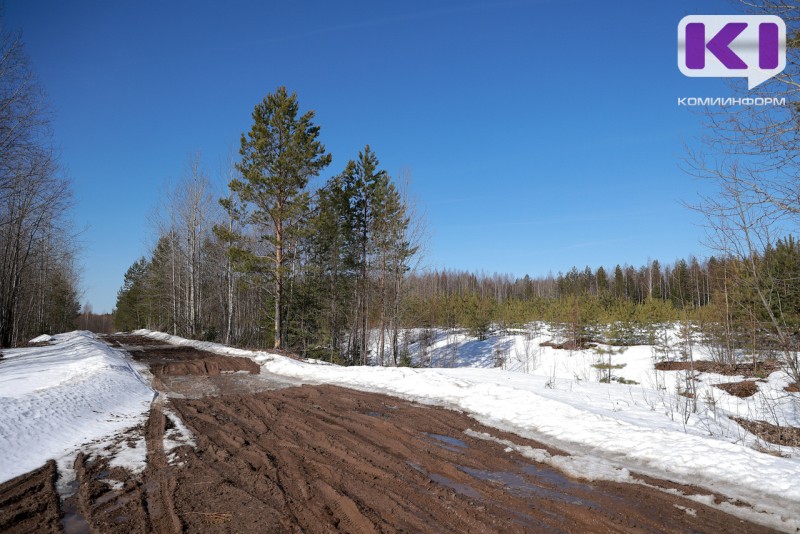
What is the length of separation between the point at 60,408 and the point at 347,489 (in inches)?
239

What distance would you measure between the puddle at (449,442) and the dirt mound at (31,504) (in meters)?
4.41

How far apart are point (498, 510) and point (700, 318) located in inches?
875

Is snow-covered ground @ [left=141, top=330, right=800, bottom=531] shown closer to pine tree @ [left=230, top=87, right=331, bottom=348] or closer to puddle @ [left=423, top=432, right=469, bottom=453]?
puddle @ [left=423, top=432, right=469, bottom=453]

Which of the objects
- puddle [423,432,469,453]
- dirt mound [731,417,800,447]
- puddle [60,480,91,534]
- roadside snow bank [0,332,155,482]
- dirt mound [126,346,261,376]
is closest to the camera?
puddle [60,480,91,534]

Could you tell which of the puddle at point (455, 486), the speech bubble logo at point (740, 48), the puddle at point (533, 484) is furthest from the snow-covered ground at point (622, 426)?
the speech bubble logo at point (740, 48)

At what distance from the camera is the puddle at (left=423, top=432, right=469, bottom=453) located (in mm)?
5906

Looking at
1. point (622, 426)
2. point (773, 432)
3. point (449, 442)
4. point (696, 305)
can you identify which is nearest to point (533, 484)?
point (449, 442)

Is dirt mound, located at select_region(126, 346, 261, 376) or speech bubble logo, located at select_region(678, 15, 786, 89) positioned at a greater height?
speech bubble logo, located at select_region(678, 15, 786, 89)

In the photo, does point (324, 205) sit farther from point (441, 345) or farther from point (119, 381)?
point (441, 345)

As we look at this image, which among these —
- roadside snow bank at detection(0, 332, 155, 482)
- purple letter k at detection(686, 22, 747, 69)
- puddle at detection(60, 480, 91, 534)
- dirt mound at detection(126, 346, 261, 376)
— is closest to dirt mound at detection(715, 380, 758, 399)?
purple letter k at detection(686, 22, 747, 69)

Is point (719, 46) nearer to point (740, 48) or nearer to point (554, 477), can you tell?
point (740, 48)

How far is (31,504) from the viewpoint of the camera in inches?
156

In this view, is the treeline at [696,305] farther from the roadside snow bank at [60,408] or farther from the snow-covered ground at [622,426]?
the roadside snow bank at [60,408]

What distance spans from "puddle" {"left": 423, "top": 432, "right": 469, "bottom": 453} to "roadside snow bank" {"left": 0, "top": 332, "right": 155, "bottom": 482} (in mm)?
5092
